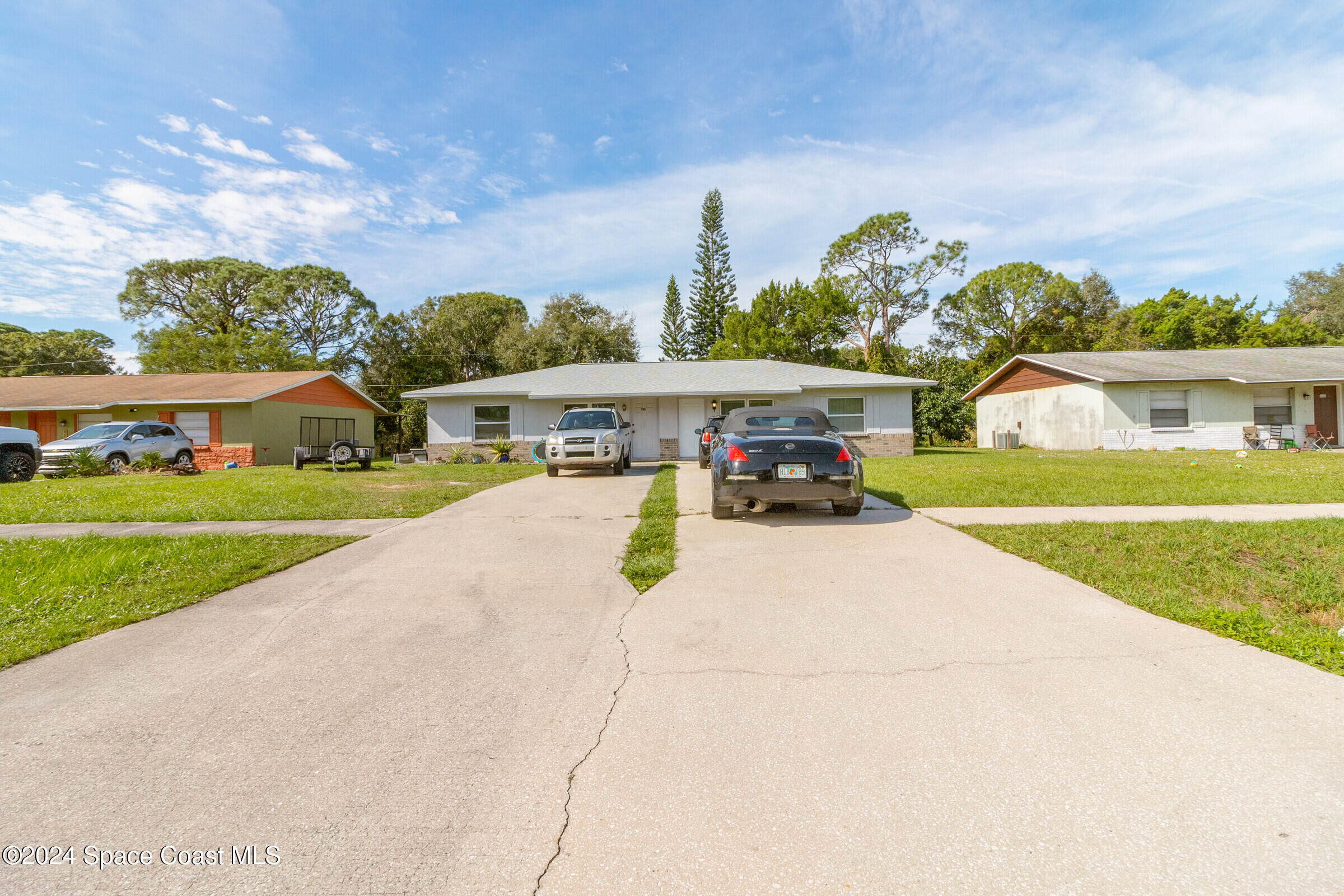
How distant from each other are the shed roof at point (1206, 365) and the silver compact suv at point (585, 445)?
18.3 metres

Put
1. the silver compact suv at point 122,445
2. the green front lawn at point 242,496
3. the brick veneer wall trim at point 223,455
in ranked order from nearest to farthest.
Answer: the green front lawn at point 242,496 < the silver compact suv at point 122,445 < the brick veneer wall trim at point 223,455

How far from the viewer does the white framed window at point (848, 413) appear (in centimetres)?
2105

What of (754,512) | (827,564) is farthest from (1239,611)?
(754,512)

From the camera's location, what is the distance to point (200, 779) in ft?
7.61

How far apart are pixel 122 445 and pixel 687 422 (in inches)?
671

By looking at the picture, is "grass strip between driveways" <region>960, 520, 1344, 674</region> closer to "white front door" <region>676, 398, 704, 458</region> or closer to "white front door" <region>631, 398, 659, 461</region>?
"white front door" <region>676, 398, 704, 458</region>

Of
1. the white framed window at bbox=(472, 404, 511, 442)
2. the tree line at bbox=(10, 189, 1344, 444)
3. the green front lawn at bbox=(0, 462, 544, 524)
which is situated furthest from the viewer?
the tree line at bbox=(10, 189, 1344, 444)

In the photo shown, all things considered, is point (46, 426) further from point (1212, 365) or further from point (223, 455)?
point (1212, 365)

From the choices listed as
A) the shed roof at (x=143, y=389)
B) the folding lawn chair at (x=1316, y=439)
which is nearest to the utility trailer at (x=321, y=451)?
the shed roof at (x=143, y=389)

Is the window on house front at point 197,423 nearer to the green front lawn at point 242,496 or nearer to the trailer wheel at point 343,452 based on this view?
the green front lawn at point 242,496

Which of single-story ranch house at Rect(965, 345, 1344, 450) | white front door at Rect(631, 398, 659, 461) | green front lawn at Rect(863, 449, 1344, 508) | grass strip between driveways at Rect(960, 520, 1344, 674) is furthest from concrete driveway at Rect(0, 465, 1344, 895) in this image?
single-story ranch house at Rect(965, 345, 1344, 450)

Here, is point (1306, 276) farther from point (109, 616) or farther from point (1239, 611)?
point (109, 616)

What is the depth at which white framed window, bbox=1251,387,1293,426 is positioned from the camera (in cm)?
2253

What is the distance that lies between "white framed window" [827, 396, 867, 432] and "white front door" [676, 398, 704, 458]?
14.8ft
